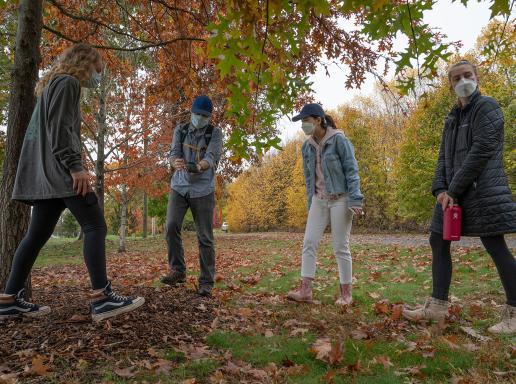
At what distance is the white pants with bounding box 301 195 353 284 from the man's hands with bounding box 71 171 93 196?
2388 millimetres

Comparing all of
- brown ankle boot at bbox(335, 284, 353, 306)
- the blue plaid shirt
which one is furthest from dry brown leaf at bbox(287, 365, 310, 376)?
the blue plaid shirt

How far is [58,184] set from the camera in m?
3.04

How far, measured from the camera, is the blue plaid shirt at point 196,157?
446 centimetres

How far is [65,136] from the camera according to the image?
3.02 meters

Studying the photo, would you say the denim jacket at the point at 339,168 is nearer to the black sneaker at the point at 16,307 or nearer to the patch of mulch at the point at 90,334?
the patch of mulch at the point at 90,334

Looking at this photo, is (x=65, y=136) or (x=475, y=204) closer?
(x=65, y=136)

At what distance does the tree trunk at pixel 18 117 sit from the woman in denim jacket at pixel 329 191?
258 centimetres

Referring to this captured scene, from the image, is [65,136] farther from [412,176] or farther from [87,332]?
[412,176]

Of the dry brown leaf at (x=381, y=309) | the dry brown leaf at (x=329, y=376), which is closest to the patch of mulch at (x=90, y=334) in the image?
the dry brown leaf at (x=329, y=376)

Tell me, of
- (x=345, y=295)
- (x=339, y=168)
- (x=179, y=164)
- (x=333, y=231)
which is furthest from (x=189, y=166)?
(x=345, y=295)

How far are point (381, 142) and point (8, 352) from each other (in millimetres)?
29322

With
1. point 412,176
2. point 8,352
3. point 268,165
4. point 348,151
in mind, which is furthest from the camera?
point 268,165

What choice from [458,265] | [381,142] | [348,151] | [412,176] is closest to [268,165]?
[381,142]

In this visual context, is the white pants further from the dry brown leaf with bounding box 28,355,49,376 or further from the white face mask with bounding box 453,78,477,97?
the dry brown leaf with bounding box 28,355,49,376
